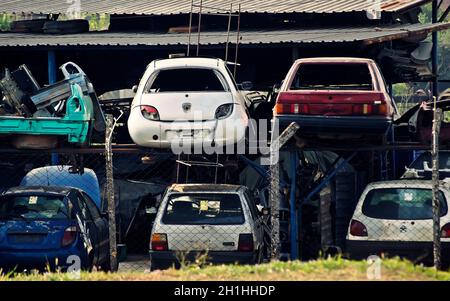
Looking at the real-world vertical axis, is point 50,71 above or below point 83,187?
above

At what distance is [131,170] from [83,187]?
6.61ft

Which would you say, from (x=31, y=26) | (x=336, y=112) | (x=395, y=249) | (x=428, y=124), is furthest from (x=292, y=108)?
(x=31, y=26)

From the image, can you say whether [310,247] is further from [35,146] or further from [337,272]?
[337,272]

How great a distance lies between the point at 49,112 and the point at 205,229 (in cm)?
368

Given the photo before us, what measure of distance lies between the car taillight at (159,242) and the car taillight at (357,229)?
2.66 m

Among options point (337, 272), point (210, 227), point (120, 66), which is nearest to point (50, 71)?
point (120, 66)

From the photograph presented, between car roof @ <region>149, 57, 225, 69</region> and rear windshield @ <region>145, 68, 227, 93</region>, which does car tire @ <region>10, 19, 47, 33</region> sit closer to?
rear windshield @ <region>145, 68, 227, 93</region>

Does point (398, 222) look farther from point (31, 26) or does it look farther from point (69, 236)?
point (31, 26)

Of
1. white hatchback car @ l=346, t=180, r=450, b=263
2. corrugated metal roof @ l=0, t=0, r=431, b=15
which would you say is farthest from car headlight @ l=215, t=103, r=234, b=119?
corrugated metal roof @ l=0, t=0, r=431, b=15

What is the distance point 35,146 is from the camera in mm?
18578

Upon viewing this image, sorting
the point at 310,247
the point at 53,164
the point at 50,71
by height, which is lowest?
the point at 310,247

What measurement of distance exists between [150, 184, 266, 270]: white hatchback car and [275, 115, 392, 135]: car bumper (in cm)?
142

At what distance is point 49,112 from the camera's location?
19.0 metres
